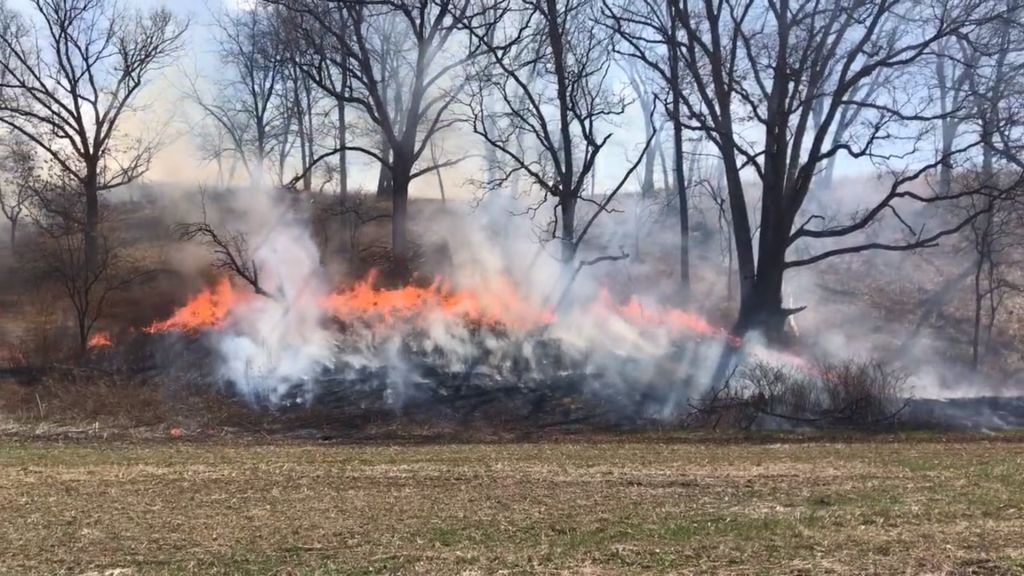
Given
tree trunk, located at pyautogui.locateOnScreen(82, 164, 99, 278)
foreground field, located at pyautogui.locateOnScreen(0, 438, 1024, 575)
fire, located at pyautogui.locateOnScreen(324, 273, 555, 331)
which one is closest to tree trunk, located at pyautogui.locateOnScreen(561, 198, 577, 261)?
fire, located at pyautogui.locateOnScreen(324, 273, 555, 331)

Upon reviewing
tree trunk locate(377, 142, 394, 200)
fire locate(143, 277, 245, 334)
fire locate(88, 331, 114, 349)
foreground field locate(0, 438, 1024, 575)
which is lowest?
foreground field locate(0, 438, 1024, 575)

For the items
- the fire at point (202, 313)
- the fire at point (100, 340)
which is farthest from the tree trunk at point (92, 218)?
the fire at point (202, 313)

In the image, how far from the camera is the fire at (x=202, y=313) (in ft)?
72.0

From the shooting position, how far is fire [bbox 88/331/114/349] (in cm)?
2238

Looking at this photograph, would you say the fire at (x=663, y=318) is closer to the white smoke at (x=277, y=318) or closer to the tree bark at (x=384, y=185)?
the white smoke at (x=277, y=318)

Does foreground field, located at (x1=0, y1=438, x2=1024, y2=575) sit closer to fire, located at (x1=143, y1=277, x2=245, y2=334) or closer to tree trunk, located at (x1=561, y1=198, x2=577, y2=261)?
fire, located at (x1=143, y1=277, x2=245, y2=334)

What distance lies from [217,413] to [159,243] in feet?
69.5

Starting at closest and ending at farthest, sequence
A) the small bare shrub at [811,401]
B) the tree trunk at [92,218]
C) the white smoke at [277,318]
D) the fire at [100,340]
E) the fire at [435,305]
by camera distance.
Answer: the small bare shrub at [811,401] < the white smoke at [277,318] < the fire at [435,305] < the fire at [100,340] < the tree trunk at [92,218]

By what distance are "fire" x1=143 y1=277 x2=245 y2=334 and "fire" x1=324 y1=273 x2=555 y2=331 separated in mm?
2852

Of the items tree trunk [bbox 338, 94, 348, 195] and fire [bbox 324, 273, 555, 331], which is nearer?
fire [bbox 324, 273, 555, 331]

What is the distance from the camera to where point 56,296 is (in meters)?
25.9

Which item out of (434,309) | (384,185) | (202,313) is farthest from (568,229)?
(384,185)

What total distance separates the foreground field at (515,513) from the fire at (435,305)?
10477mm

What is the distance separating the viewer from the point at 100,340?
22734 mm
